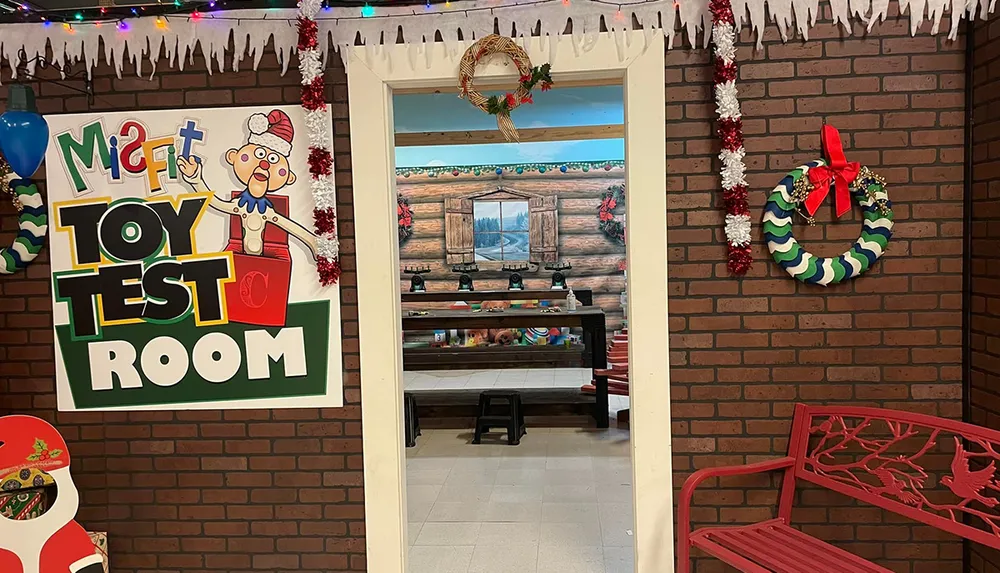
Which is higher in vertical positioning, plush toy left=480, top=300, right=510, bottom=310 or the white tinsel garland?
the white tinsel garland

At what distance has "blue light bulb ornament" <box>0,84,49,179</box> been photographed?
7.71 ft

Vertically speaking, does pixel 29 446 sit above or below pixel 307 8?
below

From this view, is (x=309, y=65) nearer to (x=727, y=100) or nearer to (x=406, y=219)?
(x=727, y=100)

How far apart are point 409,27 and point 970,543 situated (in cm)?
323

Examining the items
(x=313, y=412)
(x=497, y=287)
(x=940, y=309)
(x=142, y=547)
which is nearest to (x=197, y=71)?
(x=313, y=412)

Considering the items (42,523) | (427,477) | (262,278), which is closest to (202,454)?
(42,523)

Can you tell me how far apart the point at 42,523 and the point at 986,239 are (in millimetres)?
3902

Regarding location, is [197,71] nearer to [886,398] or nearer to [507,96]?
[507,96]

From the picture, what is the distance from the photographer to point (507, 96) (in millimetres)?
2846

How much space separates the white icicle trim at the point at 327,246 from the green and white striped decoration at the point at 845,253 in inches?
72.5

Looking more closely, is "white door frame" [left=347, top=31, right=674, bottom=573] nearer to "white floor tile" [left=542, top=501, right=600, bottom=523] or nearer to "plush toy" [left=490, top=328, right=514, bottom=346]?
"white floor tile" [left=542, top=501, right=600, bottom=523]

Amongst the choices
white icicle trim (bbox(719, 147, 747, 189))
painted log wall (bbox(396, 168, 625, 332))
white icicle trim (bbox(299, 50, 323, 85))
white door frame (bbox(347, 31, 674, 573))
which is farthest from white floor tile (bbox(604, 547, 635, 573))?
painted log wall (bbox(396, 168, 625, 332))

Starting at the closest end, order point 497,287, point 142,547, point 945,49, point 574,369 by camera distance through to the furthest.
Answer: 1. point 945,49
2. point 142,547
3. point 574,369
4. point 497,287

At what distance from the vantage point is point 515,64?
279 centimetres
